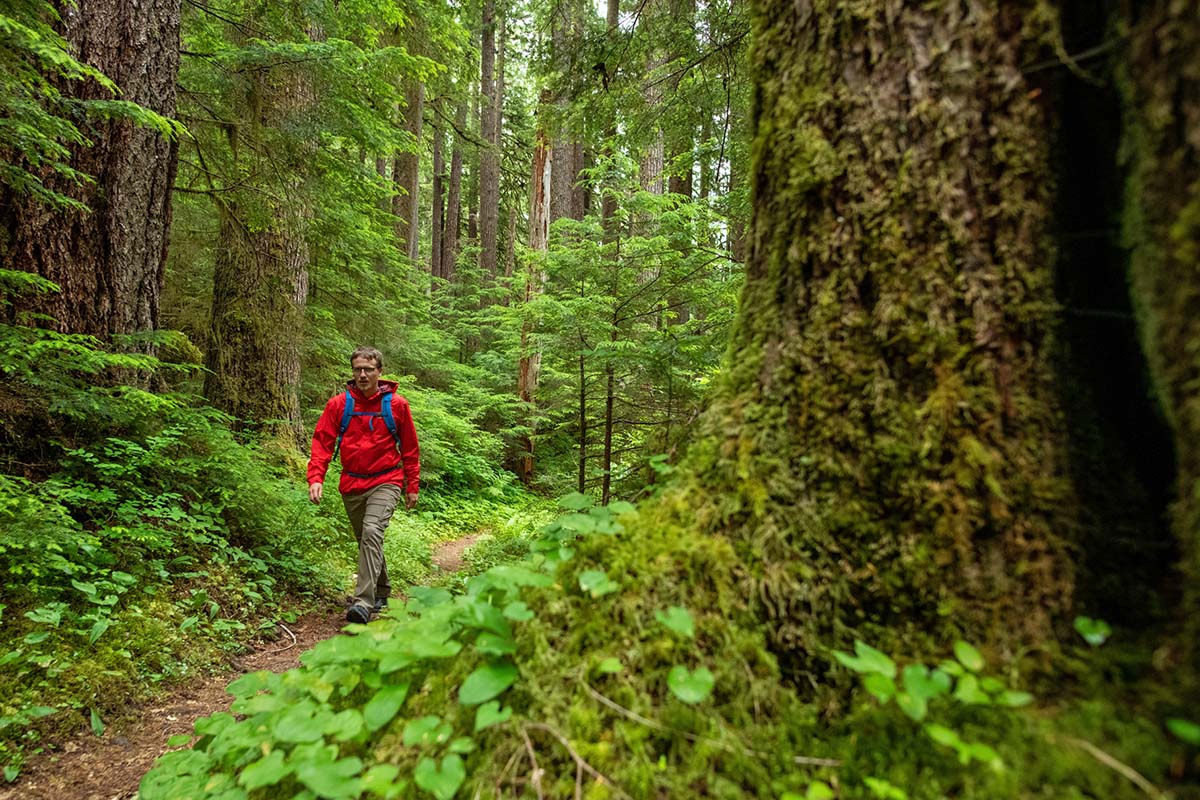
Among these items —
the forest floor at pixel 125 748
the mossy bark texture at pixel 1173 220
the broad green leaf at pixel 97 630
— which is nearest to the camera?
the mossy bark texture at pixel 1173 220

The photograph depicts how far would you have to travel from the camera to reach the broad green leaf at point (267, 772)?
1492 millimetres

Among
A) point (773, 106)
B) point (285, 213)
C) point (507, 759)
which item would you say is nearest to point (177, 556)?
point (285, 213)

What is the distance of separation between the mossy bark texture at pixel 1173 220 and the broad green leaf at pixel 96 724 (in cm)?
463

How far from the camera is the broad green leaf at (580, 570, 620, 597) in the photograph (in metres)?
1.49

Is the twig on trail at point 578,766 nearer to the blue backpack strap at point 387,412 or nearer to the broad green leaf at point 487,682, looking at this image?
the broad green leaf at point 487,682

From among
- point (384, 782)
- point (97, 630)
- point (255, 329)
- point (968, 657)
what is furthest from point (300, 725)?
point (255, 329)

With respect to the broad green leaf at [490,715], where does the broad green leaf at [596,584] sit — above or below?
above

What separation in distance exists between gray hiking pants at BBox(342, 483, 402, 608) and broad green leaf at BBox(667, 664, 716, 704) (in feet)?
13.6

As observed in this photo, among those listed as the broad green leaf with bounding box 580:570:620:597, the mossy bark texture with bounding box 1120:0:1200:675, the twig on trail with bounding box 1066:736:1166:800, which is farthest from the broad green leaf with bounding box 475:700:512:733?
the mossy bark texture with bounding box 1120:0:1200:675

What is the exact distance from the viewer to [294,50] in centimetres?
591

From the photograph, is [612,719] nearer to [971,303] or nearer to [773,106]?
[971,303]

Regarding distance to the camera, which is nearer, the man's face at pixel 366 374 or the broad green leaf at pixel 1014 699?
the broad green leaf at pixel 1014 699

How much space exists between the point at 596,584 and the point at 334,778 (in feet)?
Result: 2.60

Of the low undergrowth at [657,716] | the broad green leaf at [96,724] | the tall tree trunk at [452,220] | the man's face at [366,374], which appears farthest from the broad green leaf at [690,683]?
the tall tree trunk at [452,220]
